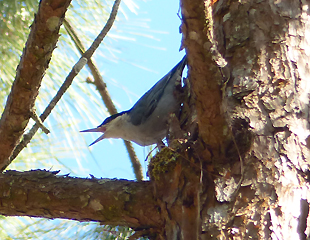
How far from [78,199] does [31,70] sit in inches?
19.0

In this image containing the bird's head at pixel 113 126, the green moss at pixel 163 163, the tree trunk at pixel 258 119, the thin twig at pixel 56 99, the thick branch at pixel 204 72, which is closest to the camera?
the thick branch at pixel 204 72

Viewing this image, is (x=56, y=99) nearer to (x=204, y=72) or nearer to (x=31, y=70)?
(x=31, y=70)

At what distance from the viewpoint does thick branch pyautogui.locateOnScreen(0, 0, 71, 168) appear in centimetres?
122

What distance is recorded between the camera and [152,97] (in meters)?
2.14

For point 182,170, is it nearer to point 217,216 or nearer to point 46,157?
point 217,216

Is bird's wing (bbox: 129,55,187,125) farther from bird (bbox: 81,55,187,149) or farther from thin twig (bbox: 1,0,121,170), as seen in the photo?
thin twig (bbox: 1,0,121,170)

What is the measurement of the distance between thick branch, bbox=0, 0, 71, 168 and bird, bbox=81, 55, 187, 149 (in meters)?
0.72

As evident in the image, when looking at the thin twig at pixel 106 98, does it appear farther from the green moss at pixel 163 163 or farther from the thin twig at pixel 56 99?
the green moss at pixel 163 163

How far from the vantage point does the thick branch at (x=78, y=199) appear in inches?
50.2

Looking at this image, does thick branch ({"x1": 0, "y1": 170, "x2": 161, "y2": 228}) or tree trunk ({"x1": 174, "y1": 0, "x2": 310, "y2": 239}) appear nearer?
tree trunk ({"x1": 174, "y1": 0, "x2": 310, "y2": 239})

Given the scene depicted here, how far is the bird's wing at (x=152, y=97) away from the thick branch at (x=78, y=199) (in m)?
0.79

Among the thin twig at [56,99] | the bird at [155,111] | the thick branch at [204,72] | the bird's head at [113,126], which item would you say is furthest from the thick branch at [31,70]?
the bird's head at [113,126]

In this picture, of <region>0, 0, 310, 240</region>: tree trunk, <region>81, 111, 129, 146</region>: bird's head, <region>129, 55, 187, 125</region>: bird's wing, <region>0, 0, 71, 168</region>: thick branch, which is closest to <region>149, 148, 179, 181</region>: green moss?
<region>0, 0, 310, 240</region>: tree trunk

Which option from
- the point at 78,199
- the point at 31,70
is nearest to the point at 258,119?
the point at 78,199
